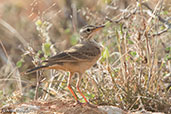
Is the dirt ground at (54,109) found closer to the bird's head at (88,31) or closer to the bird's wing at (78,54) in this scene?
the bird's wing at (78,54)

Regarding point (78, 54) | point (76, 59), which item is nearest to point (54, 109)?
point (76, 59)

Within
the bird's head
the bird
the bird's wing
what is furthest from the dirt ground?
the bird's head

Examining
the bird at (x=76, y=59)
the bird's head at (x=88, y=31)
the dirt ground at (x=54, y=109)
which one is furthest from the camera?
the bird's head at (x=88, y=31)

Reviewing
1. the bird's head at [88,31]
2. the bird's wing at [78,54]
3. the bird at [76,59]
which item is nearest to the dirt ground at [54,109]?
the bird at [76,59]

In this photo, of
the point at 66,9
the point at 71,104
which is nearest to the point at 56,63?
the point at 71,104

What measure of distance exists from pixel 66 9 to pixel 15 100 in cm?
562

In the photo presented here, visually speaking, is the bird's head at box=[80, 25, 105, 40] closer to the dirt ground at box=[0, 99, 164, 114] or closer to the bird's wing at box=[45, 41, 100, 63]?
the bird's wing at box=[45, 41, 100, 63]

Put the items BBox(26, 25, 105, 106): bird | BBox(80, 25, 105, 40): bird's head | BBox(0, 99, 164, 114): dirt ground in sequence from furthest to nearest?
1. BBox(80, 25, 105, 40): bird's head
2. BBox(26, 25, 105, 106): bird
3. BBox(0, 99, 164, 114): dirt ground

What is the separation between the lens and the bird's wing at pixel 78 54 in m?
3.70

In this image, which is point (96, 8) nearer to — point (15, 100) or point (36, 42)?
point (36, 42)

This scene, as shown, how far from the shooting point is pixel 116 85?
13.6 ft

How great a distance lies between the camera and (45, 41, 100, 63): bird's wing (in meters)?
3.70

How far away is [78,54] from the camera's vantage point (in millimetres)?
3920

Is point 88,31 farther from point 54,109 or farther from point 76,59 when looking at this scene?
point 54,109
